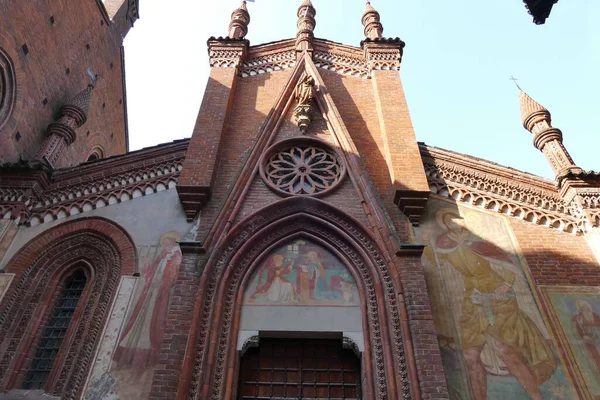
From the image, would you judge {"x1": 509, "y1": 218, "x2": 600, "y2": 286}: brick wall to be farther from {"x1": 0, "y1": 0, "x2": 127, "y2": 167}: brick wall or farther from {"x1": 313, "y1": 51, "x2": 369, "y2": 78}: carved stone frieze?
{"x1": 0, "y1": 0, "x2": 127, "y2": 167}: brick wall

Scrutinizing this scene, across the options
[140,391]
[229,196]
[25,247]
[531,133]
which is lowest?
[140,391]

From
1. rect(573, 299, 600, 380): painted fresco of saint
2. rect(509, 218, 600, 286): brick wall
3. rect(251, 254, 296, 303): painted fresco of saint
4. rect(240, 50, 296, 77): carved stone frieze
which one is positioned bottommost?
rect(573, 299, 600, 380): painted fresco of saint

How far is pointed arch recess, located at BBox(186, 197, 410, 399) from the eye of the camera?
6.11 metres

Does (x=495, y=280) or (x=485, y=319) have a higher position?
(x=495, y=280)

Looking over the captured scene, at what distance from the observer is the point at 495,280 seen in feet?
24.3

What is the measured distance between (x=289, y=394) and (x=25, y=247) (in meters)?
5.37

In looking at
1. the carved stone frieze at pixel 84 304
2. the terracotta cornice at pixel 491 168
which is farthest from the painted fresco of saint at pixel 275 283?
the terracotta cornice at pixel 491 168

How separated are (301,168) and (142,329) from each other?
3904 millimetres

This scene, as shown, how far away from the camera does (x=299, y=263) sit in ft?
24.7

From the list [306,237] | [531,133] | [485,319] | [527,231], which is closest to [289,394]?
[306,237]

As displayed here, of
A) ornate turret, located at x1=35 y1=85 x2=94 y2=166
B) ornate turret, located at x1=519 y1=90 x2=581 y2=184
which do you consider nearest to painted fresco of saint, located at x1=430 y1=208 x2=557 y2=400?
ornate turret, located at x1=519 y1=90 x2=581 y2=184

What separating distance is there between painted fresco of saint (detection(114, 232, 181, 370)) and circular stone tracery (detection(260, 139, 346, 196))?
206 centimetres

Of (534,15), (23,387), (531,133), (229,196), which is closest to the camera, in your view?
(534,15)

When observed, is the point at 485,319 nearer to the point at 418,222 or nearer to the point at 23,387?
the point at 418,222
